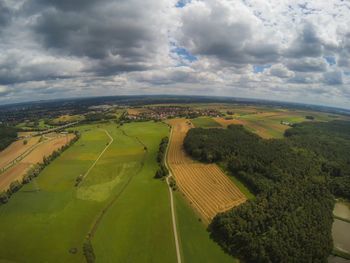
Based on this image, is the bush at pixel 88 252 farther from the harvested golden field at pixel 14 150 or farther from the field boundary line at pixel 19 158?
the harvested golden field at pixel 14 150

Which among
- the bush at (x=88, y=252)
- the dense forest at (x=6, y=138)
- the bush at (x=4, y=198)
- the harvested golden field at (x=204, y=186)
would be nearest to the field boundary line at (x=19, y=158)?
the dense forest at (x=6, y=138)

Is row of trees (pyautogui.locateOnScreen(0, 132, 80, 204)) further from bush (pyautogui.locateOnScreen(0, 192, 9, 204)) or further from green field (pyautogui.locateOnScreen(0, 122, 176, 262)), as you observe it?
green field (pyautogui.locateOnScreen(0, 122, 176, 262))

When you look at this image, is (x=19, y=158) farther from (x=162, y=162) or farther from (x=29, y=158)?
(x=162, y=162)

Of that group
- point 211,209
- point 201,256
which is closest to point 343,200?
point 211,209

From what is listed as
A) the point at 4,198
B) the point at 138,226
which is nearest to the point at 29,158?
the point at 4,198

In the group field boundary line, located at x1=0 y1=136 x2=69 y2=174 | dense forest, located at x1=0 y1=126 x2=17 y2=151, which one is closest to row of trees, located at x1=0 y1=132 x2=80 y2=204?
field boundary line, located at x1=0 y1=136 x2=69 y2=174

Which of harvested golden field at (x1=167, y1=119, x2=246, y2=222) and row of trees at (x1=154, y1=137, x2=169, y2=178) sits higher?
row of trees at (x1=154, y1=137, x2=169, y2=178)
